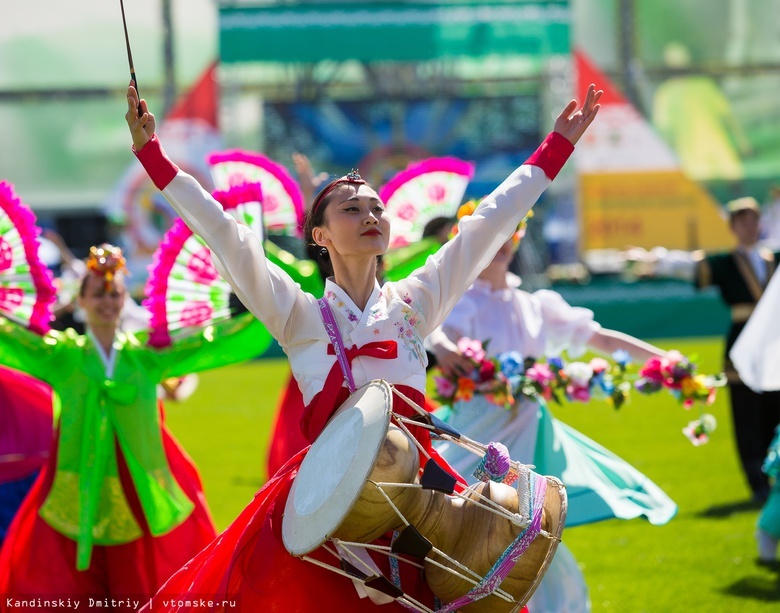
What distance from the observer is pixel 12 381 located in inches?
215

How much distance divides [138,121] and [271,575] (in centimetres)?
108

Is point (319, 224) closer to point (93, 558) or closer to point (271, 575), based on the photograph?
point (271, 575)

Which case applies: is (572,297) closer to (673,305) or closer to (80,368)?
(673,305)

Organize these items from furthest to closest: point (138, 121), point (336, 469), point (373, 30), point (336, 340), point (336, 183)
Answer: point (373, 30)
point (336, 183)
point (336, 340)
point (138, 121)
point (336, 469)

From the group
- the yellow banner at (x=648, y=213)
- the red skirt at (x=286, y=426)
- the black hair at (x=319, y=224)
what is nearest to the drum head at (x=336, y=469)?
the black hair at (x=319, y=224)

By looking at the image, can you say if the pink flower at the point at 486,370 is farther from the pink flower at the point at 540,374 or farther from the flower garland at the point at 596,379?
the pink flower at the point at 540,374

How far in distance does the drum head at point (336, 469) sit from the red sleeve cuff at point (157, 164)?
672 mm

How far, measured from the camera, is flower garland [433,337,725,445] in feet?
13.9

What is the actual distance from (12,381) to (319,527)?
3239 millimetres

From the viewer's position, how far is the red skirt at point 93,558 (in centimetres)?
417

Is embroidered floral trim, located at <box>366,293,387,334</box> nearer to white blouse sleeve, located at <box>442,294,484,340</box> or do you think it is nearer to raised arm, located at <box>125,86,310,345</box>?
raised arm, located at <box>125,86,310,345</box>

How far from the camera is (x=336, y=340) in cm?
299

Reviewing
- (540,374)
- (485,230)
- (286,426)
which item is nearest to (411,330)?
(485,230)

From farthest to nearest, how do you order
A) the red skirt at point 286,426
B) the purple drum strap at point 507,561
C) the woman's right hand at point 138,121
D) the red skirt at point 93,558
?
1. the red skirt at point 286,426
2. the red skirt at point 93,558
3. the woman's right hand at point 138,121
4. the purple drum strap at point 507,561
